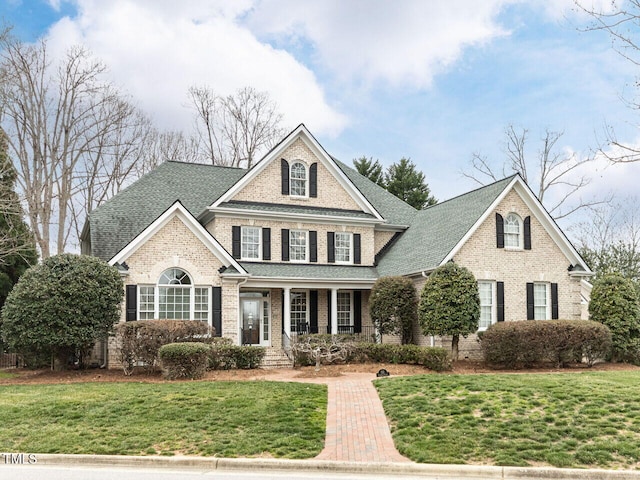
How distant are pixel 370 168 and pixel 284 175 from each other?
24680 mm

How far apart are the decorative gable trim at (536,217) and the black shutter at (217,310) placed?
323 inches

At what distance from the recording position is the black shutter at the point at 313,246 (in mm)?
25672

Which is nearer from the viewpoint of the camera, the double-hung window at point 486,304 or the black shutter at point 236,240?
the double-hung window at point 486,304

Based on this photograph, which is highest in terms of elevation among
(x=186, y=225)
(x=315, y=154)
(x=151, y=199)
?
(x=315, y=154)

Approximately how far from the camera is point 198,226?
68.9 ft

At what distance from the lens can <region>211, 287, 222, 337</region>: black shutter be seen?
69.3ft

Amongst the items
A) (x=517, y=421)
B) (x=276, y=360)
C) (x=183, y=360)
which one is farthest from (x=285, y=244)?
(x=517, y=421)

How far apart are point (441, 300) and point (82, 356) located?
457 inches

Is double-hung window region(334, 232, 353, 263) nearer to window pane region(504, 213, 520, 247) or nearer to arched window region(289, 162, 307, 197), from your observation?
arched window region(289, 162, 307, 197)

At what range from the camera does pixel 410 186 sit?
154 feet

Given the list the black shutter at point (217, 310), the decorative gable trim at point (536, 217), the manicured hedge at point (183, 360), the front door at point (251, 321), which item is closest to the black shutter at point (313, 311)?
the front door at point (251, 321)

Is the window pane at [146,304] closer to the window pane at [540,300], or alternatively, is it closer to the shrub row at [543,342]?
the shrub row at [543,342]

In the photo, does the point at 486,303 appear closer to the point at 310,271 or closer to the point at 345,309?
the point at 345,309

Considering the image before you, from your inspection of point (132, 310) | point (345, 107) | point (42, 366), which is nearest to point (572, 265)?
point (345, 107)
